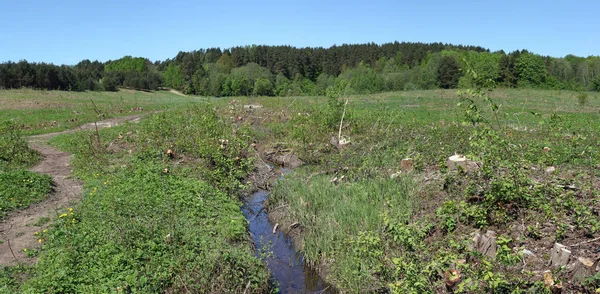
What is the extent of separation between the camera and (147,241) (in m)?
5.93

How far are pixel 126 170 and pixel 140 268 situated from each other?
16.7ft

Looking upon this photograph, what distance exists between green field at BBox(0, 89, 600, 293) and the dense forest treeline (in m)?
2.37

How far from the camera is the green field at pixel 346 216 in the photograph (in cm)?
508

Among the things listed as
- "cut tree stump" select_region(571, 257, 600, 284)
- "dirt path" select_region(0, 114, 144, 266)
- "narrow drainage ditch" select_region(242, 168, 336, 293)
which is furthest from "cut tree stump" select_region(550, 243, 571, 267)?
"dirt path" select_region(0, 114, 144, 266)

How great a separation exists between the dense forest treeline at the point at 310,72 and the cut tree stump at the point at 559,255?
286 cm

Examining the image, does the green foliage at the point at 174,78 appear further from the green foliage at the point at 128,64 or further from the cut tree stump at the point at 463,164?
the cut tree stump at the point at 463,164

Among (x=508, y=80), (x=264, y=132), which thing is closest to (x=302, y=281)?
(x=264, y=132)

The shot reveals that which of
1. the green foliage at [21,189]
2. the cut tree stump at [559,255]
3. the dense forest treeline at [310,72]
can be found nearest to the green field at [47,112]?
the green foliage at [21,189]

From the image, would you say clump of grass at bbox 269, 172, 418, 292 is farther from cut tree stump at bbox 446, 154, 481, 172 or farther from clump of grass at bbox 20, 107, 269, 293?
clump of grass at bbox 20, 107, 269, 293

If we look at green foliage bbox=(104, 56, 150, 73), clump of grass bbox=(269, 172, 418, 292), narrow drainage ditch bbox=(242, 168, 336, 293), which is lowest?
narrow drainage ditch bbox=(242, 168, 336, 293)

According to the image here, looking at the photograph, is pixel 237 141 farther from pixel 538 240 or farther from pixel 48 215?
pixel 538 240

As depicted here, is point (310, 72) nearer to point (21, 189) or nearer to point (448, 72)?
point (448, 72)

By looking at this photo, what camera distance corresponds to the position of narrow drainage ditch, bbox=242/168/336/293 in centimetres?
648

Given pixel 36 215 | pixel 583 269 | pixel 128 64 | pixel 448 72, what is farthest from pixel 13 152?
pixel 128 64
